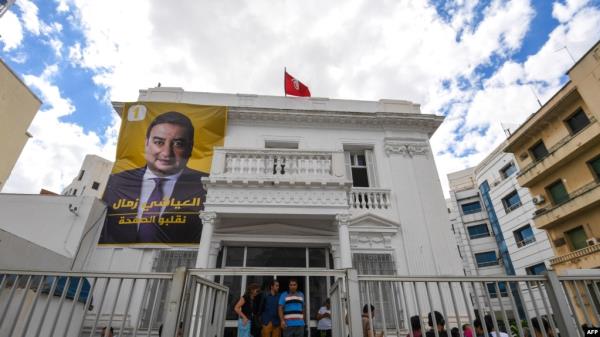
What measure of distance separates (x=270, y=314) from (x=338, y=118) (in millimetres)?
8119

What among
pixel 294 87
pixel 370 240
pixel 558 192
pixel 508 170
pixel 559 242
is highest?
pixel 508 170

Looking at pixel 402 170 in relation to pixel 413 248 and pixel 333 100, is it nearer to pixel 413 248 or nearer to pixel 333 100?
pixel 413 248

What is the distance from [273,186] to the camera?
27.1 ft

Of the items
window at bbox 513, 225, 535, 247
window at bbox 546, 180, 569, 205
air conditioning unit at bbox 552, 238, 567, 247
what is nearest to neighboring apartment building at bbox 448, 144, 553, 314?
window at bbox 513, 225, 535, 247

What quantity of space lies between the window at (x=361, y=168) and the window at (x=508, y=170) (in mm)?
21157

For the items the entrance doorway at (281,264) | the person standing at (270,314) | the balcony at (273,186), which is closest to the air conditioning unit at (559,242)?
the entrance doorway at (281,264)

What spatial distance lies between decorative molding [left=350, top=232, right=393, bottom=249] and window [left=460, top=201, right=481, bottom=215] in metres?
27.2

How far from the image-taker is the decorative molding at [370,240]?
375 inches

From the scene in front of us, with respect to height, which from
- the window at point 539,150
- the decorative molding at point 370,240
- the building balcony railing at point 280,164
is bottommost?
the decorative molding at point 370,240

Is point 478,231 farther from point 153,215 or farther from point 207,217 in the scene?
point 153,215

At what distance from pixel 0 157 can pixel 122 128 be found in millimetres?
3983

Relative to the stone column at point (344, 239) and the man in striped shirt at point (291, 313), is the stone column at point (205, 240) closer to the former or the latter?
the man in striped shirt at point (291, 313)

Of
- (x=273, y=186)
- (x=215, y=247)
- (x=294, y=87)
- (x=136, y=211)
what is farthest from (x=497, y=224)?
(x=136, y=211)

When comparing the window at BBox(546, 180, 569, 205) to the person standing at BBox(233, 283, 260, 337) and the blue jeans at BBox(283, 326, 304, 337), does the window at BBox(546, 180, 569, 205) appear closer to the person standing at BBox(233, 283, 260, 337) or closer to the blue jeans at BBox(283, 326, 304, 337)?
the blue jeans at BBox(283, 326, 304, 337)
